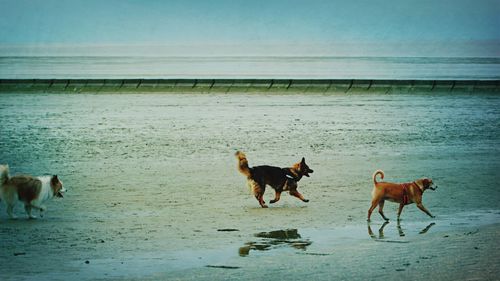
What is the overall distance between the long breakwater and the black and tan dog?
25679 mm

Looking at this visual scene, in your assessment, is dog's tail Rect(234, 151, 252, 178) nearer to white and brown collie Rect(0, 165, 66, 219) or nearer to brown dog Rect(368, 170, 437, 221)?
brown dog Rect(368, 170, 437, 221)

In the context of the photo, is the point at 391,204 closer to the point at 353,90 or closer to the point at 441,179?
the point at 441,179

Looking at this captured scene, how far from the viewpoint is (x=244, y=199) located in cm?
1305

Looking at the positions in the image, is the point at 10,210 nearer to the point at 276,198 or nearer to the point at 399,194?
the point at 276,198

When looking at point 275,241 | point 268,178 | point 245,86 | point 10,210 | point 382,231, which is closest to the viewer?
point 275,241

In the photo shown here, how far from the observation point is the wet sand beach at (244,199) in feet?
30.1

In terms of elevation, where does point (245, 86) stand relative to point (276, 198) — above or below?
above

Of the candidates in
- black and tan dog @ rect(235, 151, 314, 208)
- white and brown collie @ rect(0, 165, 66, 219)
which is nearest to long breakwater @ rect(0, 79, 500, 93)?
black and tan dog @ rect(235, 151, 314, 208)

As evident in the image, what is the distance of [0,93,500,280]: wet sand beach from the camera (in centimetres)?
918

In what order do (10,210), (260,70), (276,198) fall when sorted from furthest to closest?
(260,70)
(276,198)
(10,210)

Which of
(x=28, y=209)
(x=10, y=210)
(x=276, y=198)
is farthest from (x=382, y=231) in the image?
(x=10, y=210)

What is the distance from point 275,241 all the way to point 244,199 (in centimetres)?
287

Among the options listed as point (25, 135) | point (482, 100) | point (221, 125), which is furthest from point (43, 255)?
point (482, 100)

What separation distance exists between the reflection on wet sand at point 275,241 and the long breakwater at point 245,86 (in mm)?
27620
